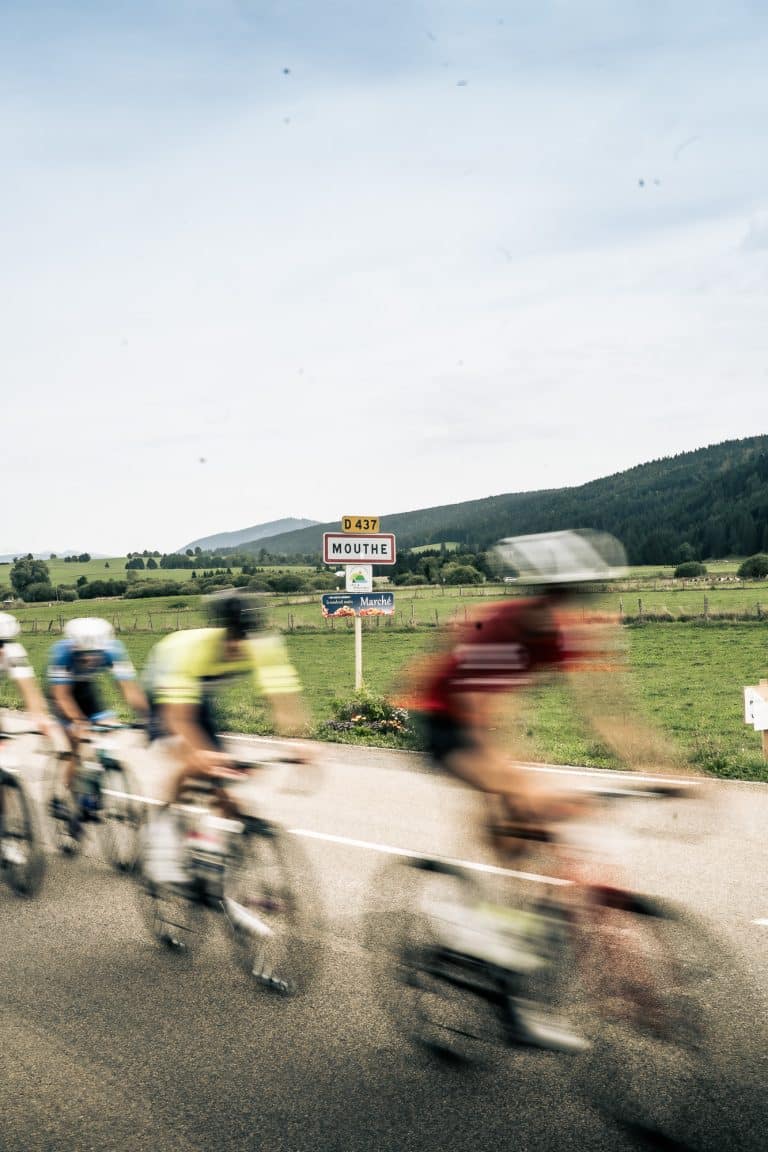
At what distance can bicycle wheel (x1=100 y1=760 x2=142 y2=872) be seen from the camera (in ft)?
22.5

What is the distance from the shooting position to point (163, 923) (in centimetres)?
541

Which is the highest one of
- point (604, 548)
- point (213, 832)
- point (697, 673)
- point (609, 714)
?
point (604, 548)

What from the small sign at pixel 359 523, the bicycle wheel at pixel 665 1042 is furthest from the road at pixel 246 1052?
the small sign at pixel 359 523

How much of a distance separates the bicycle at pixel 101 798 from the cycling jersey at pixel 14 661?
2.06 ft

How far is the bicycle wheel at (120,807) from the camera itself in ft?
22.5

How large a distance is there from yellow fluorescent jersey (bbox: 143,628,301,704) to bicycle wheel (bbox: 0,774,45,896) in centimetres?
209

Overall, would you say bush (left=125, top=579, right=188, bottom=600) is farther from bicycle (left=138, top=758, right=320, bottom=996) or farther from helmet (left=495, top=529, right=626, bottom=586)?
helmet (left=495, top=529, right=626, bottom=586)

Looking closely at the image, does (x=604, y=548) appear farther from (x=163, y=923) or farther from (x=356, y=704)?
(x=356, y=704)

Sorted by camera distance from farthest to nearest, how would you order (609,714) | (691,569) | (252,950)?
(691,569), (252,950), (609,714)

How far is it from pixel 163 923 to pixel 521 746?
29.5ft

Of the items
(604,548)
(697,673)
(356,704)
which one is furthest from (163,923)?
(697,673)

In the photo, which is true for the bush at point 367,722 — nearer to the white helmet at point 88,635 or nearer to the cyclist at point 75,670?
the cyclist at point 75,670

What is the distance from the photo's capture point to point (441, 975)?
14.0 ft

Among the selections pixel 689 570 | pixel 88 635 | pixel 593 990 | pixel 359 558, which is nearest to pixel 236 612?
pixel 88 635
